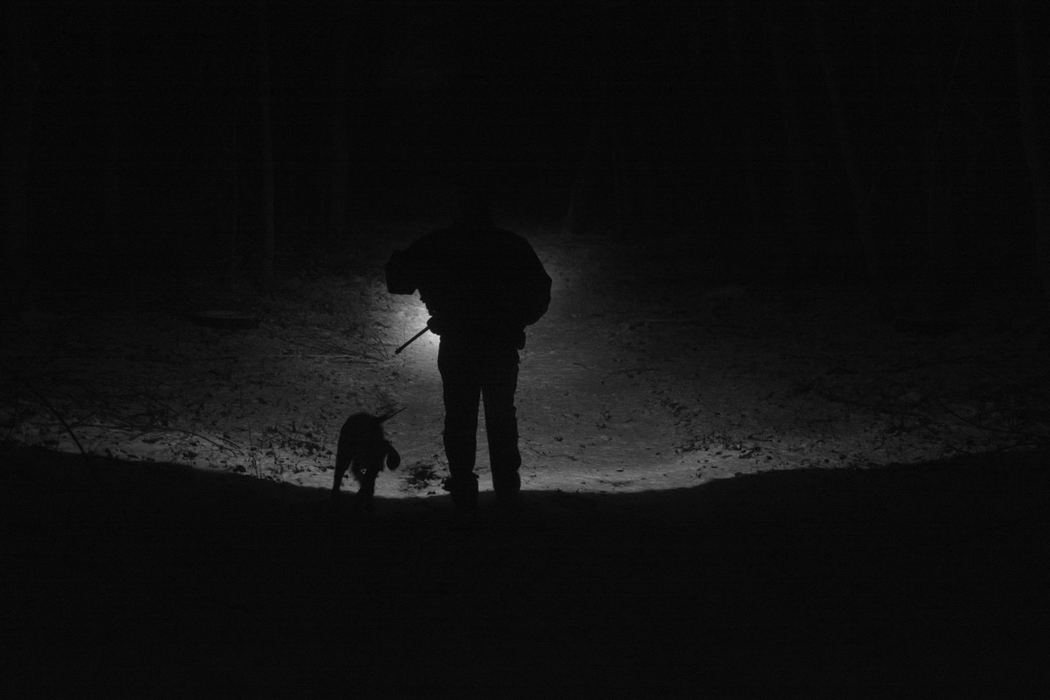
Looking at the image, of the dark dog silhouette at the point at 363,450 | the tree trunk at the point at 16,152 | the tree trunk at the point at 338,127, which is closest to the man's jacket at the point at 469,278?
the dark dog silhouette at the point at 363,450

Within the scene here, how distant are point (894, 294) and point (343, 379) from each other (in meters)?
11.4

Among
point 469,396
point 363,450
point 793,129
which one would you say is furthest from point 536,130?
point 469,396

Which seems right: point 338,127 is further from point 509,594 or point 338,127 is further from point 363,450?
point 509,594

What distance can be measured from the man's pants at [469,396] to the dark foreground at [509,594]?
0.41 meters

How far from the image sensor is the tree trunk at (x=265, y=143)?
17.1 metres

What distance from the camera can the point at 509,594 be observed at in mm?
4406

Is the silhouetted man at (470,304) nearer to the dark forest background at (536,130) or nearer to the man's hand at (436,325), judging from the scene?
the man's hand at (436,325)

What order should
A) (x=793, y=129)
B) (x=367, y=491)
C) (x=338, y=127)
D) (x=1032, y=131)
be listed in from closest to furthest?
(x=367, y=491), (x=1032, y=131), (x=793, y=129), (x=338, y=127)

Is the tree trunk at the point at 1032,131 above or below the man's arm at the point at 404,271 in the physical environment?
above

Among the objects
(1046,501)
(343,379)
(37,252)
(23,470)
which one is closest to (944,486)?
(1046,501)

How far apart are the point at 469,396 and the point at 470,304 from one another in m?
0.61

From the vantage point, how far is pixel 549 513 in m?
6.10

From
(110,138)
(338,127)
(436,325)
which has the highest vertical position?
(338,127)

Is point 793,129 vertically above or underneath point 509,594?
above
